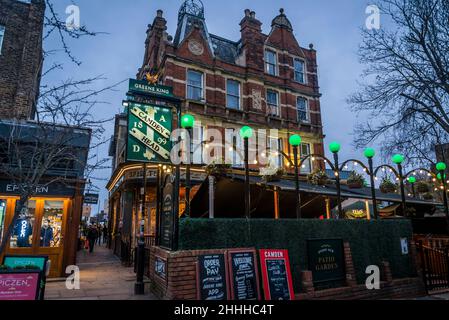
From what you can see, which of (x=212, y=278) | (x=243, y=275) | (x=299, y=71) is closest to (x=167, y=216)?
(x=212, y=278)

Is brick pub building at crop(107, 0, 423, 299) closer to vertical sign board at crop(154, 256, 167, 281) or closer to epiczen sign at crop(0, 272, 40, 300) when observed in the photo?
vertical sign board at crop(154, 256, 167, 281)

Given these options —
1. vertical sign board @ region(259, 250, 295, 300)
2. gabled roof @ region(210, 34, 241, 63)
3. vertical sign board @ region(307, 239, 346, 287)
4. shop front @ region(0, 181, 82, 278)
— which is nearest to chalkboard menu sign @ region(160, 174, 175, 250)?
vertical sign board @ region(259, 250, 295, 300)

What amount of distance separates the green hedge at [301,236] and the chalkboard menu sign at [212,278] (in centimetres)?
31

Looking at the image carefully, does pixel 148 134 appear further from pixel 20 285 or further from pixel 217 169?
pixel 20 285

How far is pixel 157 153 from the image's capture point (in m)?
7.66

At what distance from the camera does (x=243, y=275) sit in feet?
19.7

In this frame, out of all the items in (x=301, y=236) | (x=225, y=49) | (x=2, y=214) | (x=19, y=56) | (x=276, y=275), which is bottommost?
(x=276, y=275)

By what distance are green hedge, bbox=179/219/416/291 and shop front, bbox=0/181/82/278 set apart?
685 centimetres

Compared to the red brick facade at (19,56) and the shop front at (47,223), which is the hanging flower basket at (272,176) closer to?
the shop front at (47,223)

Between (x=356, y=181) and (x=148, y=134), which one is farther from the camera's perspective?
(x=356, y=181)

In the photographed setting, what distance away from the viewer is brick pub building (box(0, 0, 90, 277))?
33.2ft

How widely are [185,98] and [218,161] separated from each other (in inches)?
407

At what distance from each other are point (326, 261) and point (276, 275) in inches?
64.1
